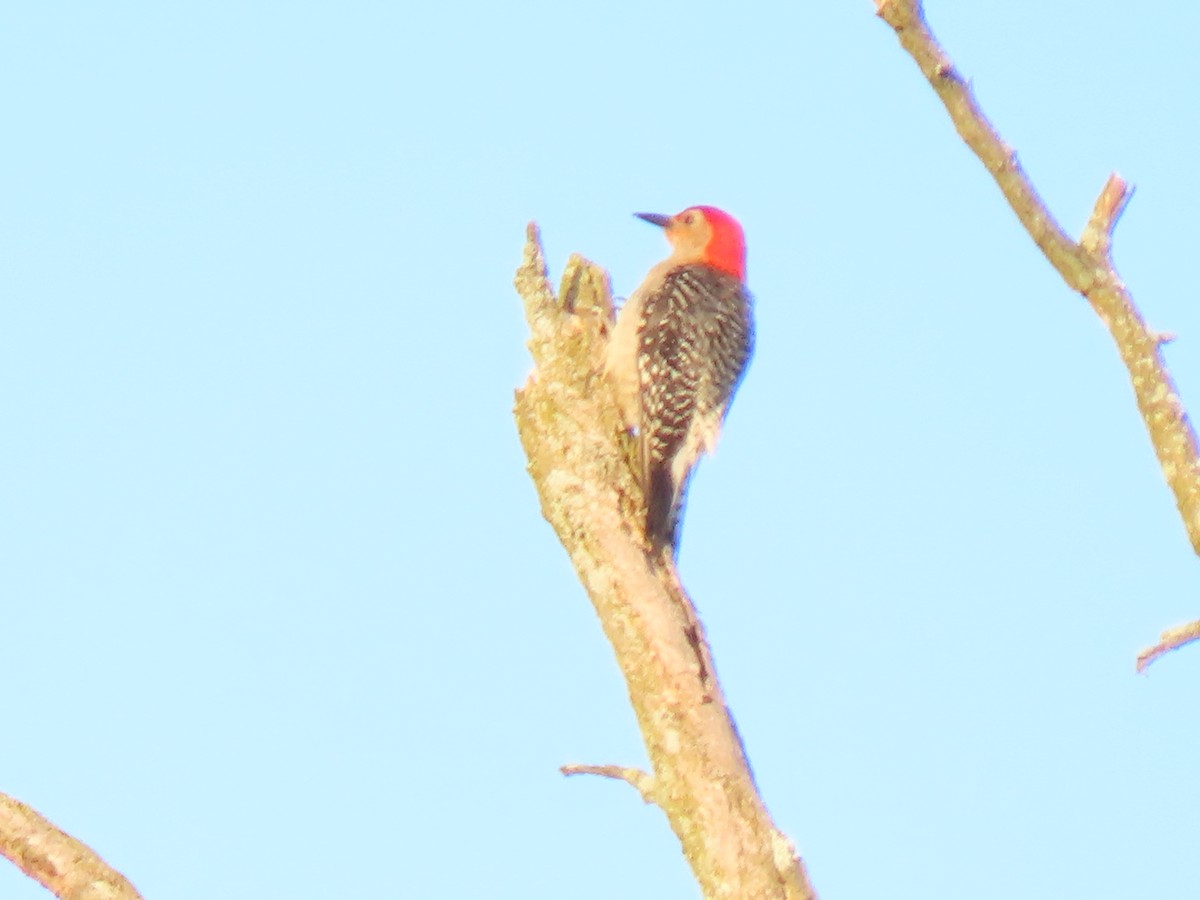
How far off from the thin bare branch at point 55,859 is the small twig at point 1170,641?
2649 mm

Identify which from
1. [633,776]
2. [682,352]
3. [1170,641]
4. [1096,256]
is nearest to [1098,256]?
[1096,256]

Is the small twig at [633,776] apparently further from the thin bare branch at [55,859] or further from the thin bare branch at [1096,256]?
the thin bare branch at [1096,256]

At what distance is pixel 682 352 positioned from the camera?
823 centimetres

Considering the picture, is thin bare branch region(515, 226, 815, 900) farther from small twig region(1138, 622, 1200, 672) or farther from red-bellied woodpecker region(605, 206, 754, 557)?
small twig region(1138, 622, 1200, 672)

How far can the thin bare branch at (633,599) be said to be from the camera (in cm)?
523

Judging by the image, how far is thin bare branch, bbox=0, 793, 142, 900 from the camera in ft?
14.2

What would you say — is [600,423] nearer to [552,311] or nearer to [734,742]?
[552,311]

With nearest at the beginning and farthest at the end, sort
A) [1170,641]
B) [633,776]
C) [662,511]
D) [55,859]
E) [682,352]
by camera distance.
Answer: [1170,641] < [55,859] < [633,776] < [662,511] < [682,352]

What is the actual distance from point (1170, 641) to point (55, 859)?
117 inches

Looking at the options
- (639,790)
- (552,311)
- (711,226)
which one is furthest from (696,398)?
(639,790)

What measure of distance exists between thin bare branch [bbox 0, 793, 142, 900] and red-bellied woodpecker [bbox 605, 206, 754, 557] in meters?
2.77

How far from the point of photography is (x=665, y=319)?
27.5 ft

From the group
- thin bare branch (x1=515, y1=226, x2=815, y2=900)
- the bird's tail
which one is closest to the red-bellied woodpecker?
the bird's tail

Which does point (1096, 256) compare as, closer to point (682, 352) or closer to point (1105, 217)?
point (1105, 217)
